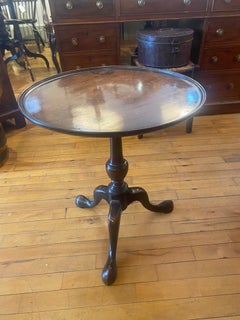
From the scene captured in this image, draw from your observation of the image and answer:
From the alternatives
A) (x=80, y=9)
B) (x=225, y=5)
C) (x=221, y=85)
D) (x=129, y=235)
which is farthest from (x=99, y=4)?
(x=129, y=235)

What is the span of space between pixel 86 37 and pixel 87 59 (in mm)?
156

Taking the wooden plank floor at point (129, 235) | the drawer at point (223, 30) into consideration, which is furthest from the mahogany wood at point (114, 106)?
the drawer at point (223, 30)

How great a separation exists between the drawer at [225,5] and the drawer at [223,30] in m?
0.07

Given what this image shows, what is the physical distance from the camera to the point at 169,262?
1193 millimetres

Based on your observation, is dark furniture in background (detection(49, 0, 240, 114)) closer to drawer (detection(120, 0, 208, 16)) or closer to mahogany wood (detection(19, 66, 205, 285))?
drawer (detection(120, 0, 208, 16))

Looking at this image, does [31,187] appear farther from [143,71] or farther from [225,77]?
[225,77]

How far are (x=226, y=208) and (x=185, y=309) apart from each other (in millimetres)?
636

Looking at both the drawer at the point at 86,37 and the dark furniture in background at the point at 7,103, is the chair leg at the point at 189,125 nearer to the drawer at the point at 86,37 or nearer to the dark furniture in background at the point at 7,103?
the drawer at the point at 86,37

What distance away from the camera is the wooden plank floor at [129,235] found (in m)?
1.05

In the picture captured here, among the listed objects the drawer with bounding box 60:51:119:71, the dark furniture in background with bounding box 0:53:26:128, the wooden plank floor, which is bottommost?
the wooden plank floor

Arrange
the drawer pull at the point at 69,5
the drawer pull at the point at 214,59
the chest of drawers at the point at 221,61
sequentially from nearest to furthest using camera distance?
the drawer pull at the point at 69,5 < the chest of drawers at the point at 221,61 < the drawer pull at the point at 214,59

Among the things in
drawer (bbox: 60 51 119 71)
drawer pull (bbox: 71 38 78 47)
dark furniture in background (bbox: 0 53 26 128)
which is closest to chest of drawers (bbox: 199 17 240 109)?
drawer (bbox: 60 51 119 71)

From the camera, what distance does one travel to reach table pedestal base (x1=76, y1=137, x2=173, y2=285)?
1126mm

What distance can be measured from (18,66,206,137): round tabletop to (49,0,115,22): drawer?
32.4 inches
